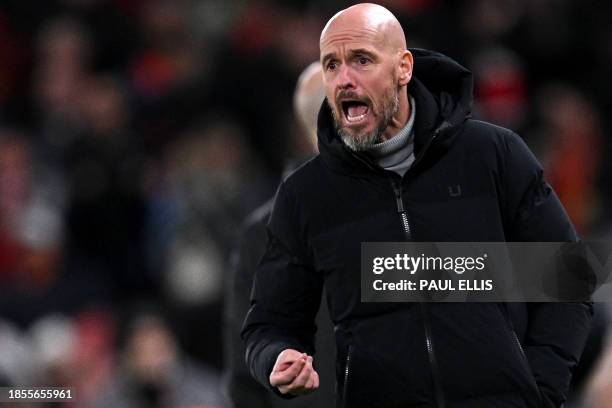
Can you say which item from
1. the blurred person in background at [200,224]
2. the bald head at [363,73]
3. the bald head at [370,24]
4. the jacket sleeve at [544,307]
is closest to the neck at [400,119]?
the bald head at [363,73]

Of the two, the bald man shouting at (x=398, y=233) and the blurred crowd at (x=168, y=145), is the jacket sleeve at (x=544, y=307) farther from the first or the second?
the blurred crowd at (x=168, y=145)

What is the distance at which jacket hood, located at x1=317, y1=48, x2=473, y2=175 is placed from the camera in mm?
3559

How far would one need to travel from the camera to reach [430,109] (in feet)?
11.9

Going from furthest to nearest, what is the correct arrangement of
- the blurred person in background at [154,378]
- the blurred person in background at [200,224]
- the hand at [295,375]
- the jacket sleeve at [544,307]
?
the blurred person in background at [200,224] → the blurred person in background at [154,378] → the jacket sleeve at [544,307] → the hand at [295,375]

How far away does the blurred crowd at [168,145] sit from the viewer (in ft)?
25.2

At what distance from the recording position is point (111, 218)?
→ 8680 mm

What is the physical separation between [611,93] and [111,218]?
10.5ft

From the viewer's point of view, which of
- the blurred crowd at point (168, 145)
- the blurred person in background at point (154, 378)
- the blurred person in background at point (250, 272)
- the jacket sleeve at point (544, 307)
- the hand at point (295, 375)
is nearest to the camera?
the hand at point (295, 375)

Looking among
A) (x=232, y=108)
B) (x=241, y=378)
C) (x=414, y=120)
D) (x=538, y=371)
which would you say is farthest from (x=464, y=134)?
(x=232, y=108)

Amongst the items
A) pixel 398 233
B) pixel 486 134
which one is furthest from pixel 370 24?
pixel 398 233

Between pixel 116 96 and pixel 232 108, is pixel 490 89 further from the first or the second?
pixel 116 96

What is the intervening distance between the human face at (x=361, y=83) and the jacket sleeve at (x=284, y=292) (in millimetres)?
265

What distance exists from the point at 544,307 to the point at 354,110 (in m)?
0.70

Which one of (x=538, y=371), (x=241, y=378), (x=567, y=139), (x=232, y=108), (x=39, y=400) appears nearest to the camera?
(x=538, y=371)
